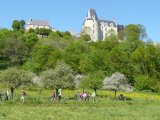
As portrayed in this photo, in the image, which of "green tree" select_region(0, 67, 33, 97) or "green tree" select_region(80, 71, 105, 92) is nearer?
"green tree" select_region(0, 67, 33, 97)

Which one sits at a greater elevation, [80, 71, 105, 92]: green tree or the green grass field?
[80, 71, 105, 92]: green tree

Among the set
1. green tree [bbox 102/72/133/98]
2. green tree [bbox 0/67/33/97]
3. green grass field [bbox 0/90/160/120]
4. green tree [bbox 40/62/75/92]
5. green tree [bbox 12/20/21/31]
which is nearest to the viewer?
green grass field [bbox 0/90/160/120]

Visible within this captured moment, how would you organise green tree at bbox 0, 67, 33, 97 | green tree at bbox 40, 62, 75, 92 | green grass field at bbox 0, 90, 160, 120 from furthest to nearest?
green tree at bbox 40, 62, 75, 92, green tree at bbox 0, 67, 33, 97, green grass field at bbox 0, 90, 160, 120

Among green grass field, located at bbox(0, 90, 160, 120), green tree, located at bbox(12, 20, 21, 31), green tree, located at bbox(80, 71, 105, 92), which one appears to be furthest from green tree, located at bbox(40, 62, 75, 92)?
green tree, located at bbox(12, 20, 21, 31)

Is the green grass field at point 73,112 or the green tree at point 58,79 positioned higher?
the green tree at point 58,79

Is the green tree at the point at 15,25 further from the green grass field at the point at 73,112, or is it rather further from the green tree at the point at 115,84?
the green grass field at the point at 73,112

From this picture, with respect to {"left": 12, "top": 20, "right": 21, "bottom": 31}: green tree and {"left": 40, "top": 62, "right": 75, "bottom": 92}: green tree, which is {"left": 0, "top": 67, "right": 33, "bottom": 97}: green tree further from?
{"left": 12, "top": 20, "right": 21, "bottom": 31}: green tree

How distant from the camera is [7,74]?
54438mm

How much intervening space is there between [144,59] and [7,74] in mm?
58402

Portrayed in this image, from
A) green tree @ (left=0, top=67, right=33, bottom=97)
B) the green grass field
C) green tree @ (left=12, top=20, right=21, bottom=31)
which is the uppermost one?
green tree @ (left=12, top=20, right=21, bottom=31)

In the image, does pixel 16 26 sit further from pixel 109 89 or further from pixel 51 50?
pixel 109 89

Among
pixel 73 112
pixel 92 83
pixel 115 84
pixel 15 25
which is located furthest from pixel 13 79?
pixel 15 25

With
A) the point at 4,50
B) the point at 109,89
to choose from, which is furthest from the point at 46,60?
the point at 109,89

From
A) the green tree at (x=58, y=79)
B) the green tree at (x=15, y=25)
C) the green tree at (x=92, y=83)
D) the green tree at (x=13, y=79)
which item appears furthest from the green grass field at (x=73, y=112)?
the green tree at (x=15, y=25)
